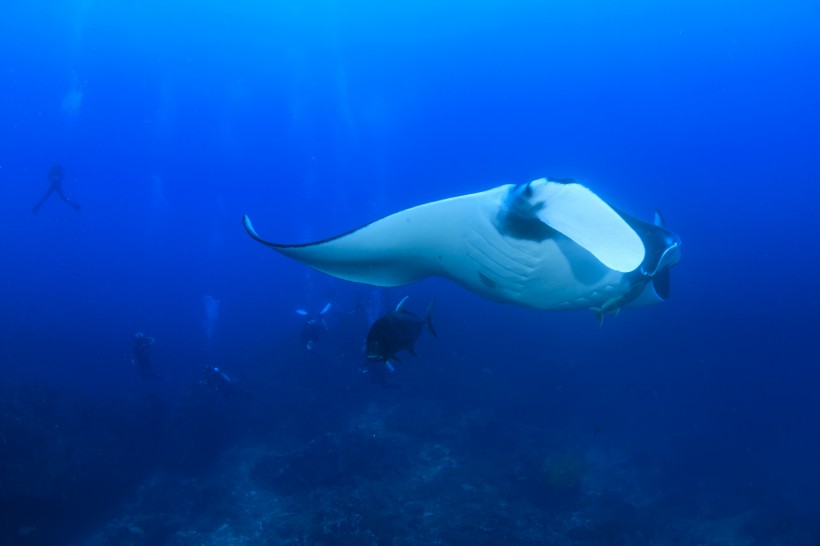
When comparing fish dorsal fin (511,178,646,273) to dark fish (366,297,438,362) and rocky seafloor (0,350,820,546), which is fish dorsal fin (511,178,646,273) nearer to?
dark fish (366,297,438,362)

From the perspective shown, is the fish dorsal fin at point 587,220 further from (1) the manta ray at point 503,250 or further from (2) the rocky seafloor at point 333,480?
(2) the rocky seafloor at point 333,480

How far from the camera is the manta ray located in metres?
2.35

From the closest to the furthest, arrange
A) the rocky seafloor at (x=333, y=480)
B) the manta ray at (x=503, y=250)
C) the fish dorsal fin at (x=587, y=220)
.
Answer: the fish dorsal fin at (x=587, y=220), the manta ray at (x=503, y=250), the rocky seafloor at (x=333, y=480)

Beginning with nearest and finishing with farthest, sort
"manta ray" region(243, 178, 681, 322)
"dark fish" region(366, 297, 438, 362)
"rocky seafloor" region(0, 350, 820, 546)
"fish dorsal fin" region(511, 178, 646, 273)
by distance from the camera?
"fish dorsal fin" region(511, 178, 646, 273), "manta ray" region(243, 178, 681, 322), "dark fish" region(366, 297, 438, 362), "rocky seafloor" region(0, 350, 820, 546)

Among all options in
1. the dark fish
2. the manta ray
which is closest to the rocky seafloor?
the dark fish

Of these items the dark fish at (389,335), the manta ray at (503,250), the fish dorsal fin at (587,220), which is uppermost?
the dark fish at (389,335)

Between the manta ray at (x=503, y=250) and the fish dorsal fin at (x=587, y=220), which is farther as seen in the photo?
the manta ray at (x=503, y=250)

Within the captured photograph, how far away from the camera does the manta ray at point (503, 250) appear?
2.35m

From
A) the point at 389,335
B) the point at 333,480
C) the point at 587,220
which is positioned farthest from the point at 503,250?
the point at 333,480

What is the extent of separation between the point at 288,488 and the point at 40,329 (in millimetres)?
28664

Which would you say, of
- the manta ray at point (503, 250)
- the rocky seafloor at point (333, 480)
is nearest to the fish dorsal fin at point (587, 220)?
the manta ray at point (503, 250)


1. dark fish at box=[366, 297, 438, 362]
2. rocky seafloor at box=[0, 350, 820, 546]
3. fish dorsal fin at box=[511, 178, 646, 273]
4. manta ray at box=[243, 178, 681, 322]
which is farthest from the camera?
rocky seafloor at box=[0, 350, 820, 546]

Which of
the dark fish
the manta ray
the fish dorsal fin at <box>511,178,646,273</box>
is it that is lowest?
the fish dorsal fin at <box>511,178,646,273</box>

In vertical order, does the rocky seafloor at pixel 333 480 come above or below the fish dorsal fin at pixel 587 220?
above
